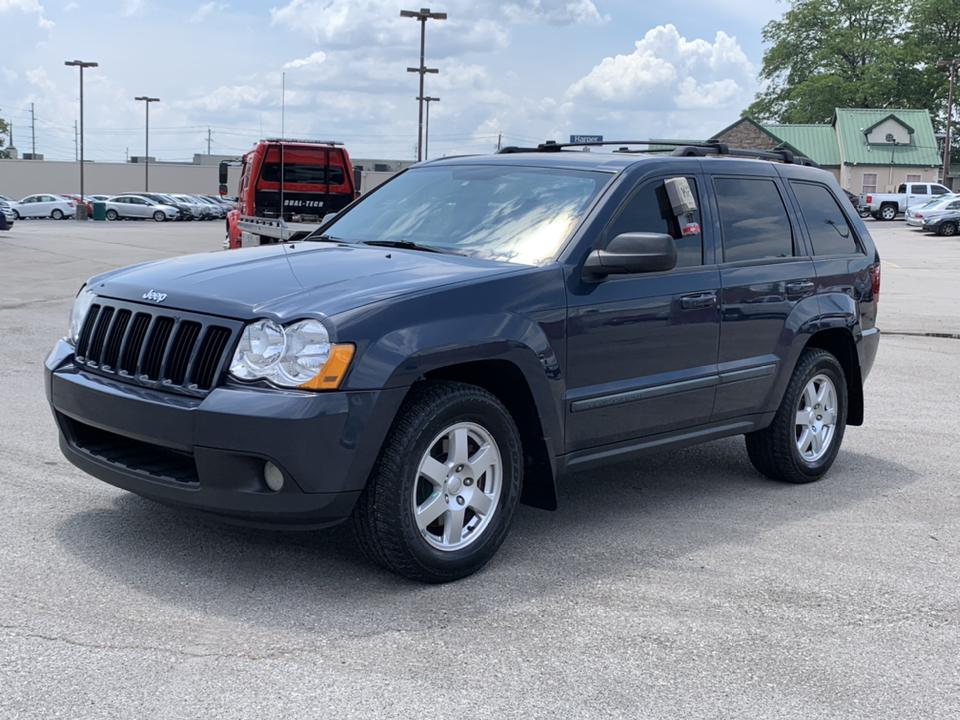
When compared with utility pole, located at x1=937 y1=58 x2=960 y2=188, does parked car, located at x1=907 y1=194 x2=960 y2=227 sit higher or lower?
lower

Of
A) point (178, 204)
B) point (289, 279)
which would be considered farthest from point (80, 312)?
point (178, 204)

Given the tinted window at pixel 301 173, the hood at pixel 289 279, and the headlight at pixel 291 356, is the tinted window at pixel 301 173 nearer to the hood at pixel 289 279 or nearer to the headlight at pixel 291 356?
the hood at pixel 289 279

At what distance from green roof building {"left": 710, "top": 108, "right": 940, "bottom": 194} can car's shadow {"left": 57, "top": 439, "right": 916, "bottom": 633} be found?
69277mm

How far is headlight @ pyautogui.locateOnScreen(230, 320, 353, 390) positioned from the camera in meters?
4.32

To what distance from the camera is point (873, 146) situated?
73250mm

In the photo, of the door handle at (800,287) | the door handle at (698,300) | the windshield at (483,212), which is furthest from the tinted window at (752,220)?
the windshield at (483,212)

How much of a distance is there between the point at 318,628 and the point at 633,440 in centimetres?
202

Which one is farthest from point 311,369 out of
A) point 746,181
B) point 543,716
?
point 746,181

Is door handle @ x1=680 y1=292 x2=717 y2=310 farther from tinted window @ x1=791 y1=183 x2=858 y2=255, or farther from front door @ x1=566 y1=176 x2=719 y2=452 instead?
tinted window @ x1=791 y1=183 x2=858 y2=255

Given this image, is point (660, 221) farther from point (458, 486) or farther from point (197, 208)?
point (197, 208)

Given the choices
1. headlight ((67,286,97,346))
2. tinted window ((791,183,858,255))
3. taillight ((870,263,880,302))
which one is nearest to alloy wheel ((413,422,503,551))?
headlight ((67,286,97,346))

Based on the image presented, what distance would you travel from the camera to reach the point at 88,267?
23.5m

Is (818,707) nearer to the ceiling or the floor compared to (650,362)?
nearer to the floor

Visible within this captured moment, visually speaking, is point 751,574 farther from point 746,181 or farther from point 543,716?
point 746,181
